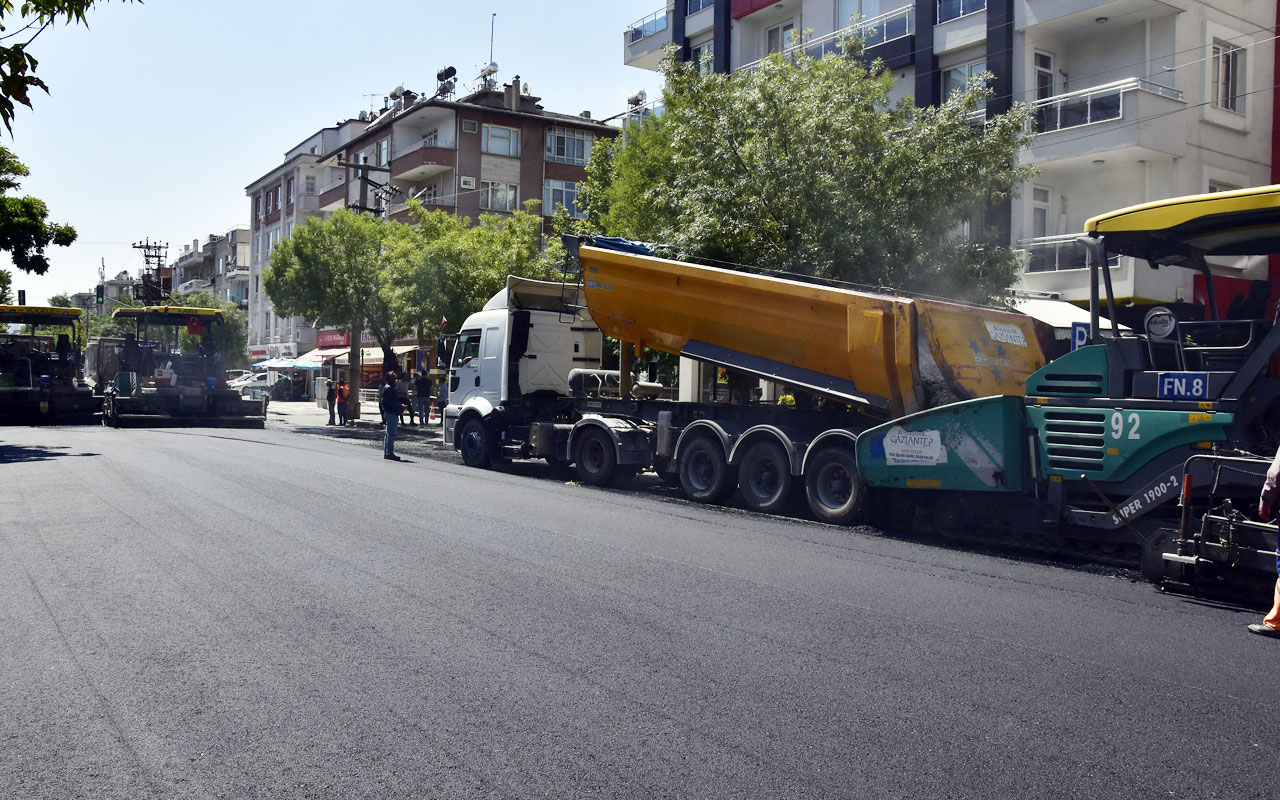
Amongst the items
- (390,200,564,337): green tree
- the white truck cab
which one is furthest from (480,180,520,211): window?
the white truck cab

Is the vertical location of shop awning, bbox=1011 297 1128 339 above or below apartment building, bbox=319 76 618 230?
below

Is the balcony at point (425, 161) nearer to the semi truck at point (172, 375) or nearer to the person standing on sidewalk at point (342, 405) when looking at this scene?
the person standing on sidewalk at point (342, 405)

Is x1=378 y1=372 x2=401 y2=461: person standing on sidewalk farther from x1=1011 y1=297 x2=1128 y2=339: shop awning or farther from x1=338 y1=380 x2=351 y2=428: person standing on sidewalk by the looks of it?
x1=338 y1=380 x2=351 y2=428: person standing on sidewalk

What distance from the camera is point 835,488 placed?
12.1 metres

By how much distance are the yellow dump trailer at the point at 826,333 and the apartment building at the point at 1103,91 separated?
25.3 feet

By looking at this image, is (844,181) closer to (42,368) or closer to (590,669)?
(590,669)

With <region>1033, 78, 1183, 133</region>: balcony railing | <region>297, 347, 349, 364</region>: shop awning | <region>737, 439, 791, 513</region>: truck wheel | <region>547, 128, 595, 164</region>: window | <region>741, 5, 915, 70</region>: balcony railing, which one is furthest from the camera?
<region>297, 347, 349, 364</region>: shop awning

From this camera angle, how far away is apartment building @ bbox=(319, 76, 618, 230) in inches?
2023

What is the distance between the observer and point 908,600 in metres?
7.45

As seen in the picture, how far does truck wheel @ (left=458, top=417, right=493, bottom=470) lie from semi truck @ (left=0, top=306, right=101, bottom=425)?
15599 mm

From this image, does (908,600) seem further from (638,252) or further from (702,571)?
(638,252)

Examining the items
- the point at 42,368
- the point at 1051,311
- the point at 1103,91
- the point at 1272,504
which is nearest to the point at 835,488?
the point at 1272,504

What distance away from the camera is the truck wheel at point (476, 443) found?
18.3 meters

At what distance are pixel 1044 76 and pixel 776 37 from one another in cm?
902
